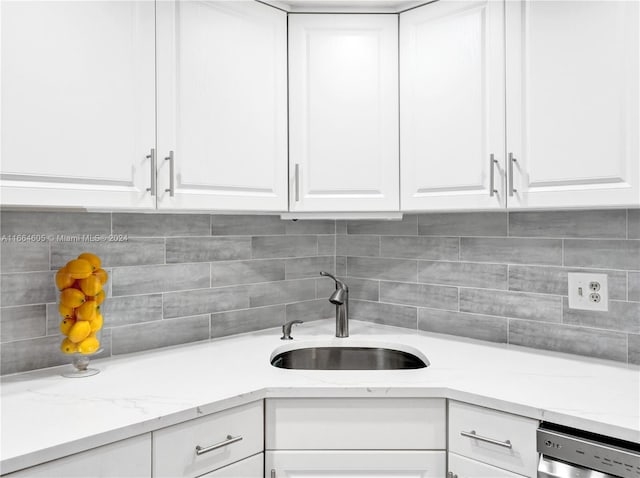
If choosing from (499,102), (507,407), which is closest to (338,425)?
(507,407)

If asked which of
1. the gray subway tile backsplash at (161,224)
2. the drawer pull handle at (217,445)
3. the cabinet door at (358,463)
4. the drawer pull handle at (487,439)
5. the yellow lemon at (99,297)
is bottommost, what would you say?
the cabinet door at (358,463)

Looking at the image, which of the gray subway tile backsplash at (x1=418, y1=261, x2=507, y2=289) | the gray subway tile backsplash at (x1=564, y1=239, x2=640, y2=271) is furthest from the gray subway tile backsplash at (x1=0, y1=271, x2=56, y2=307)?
the gray subway tile backsplash at (x1=564, y1=239, x2=640, y2=271)

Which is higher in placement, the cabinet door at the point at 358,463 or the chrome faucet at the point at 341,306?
the chrome faucet at the point at 341,306

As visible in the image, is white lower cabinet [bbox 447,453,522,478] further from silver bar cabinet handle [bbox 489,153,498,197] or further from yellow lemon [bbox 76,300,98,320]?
yellow lemon [bbox 76,300,98,320]

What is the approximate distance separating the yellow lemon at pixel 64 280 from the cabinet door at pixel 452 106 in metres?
1.13

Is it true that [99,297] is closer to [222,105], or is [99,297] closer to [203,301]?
[203,301]

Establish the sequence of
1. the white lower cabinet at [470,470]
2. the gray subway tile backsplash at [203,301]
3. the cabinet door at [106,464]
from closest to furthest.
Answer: the cabinet door at [106,464]
the white lower cabinet at [470,470]
the gray subway tile backsplash at [203,301]

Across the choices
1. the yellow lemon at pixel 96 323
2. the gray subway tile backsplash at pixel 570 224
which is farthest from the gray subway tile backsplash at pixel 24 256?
the gray subway tile backsplash at pixel 570 224

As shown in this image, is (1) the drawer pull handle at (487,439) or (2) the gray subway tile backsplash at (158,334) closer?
(1) the drawer pull handle at (487,439)

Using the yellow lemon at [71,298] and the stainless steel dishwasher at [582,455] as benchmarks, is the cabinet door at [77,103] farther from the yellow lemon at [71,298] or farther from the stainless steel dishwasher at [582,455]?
the stainless steel dishwasher at [582,455]

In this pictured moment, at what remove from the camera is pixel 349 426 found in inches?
61.4

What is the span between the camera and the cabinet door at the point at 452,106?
171 centimetres

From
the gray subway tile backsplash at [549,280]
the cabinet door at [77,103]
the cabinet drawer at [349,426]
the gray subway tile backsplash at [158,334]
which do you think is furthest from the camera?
the gray subway tile backsplash at [158,334]

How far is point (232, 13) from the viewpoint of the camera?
179cm
